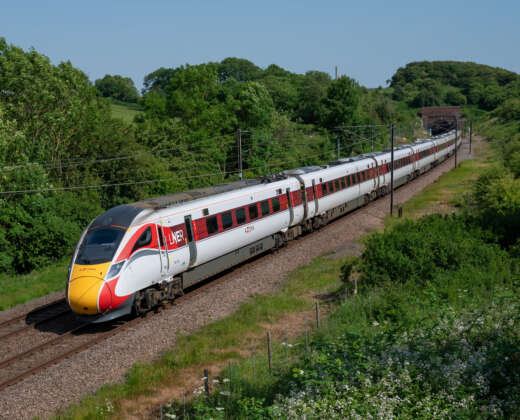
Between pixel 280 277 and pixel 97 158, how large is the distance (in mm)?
22917

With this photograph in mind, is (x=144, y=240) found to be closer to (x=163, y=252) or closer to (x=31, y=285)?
(x=163, y=252)

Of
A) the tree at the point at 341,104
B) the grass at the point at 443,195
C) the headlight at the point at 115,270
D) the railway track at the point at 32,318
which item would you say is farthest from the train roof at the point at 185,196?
the tree at the point at 341,104

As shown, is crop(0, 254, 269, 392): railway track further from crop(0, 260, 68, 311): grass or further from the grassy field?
the grassy field

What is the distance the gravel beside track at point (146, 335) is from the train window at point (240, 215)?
2.28 metres

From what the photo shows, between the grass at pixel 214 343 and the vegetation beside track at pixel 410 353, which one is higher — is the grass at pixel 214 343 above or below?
below

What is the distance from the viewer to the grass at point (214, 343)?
10998mm

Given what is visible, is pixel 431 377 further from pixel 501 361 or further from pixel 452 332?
pixel 452 332

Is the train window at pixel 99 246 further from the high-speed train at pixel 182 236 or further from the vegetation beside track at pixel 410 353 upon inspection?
the vegetation beside track at pixel 410 353

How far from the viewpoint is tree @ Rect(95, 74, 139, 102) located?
124m

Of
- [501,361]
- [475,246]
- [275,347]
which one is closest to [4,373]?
[275,347]

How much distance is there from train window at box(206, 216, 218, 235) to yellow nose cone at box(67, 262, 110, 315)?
15.7 ft

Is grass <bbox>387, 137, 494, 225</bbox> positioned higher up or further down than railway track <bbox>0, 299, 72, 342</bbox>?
higher up

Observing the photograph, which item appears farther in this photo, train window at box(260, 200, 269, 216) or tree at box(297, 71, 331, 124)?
tree at box(297, 71, 331, 124)

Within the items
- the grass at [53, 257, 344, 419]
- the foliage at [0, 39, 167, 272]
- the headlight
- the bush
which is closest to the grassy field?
the grass at [53, 257, 344, 419]
